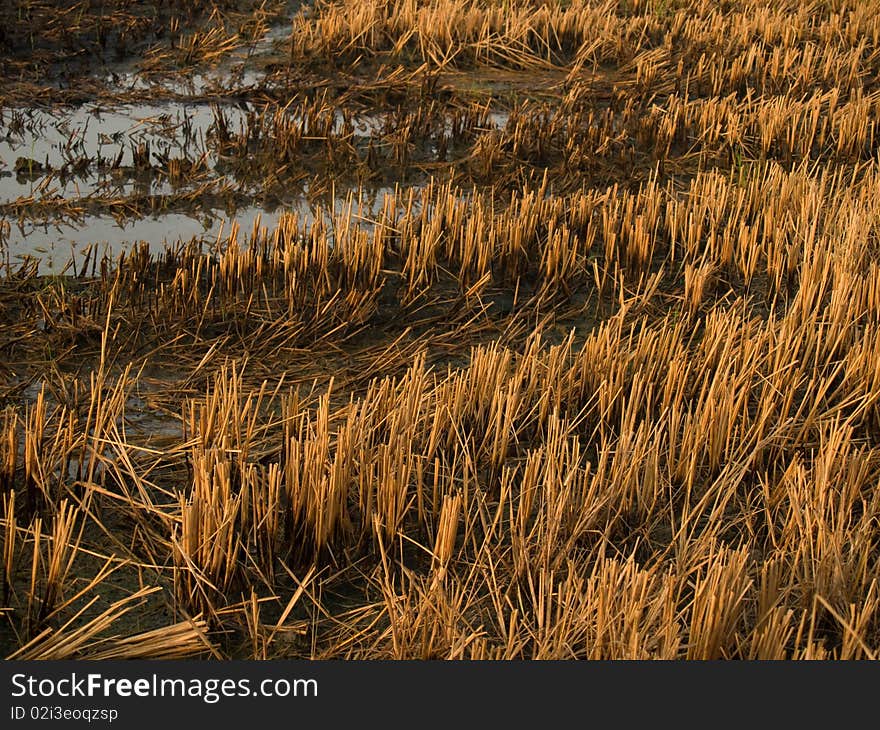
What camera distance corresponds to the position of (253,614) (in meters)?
2.40

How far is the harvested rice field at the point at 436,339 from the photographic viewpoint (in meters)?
2.54

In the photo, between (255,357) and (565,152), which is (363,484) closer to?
(255,357)

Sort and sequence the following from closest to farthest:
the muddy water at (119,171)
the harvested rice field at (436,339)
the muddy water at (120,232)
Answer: the harvested rice field at (436,339), the muddy water at (120,232), the muddy water at (119,171)

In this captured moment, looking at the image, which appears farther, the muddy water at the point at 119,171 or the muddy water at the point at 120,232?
the muddy water at the point at 119,171

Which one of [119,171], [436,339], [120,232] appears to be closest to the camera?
[436,339]

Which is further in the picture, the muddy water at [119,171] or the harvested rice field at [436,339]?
the muddy water at [119,171]

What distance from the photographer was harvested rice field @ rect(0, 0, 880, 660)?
2.54 metres

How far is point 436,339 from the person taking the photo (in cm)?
407

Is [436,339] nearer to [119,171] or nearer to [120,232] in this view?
[120,232]

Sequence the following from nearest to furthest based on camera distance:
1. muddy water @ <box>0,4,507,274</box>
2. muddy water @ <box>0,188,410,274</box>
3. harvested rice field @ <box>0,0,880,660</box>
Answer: harvested rice field @ <box>0,0,880,660</box> → muddy water @ <box>0,188,410,274</box> → muddy water @ <box>0,4,507,274</box>

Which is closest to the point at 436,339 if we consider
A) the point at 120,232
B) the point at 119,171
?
the point at 120,232

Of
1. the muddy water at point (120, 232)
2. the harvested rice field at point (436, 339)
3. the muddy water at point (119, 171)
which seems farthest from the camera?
the muddy water at point (119, 171)

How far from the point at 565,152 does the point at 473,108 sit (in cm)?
86

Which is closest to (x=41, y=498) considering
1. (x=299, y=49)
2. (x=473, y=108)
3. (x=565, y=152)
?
(x=565, y=152)
